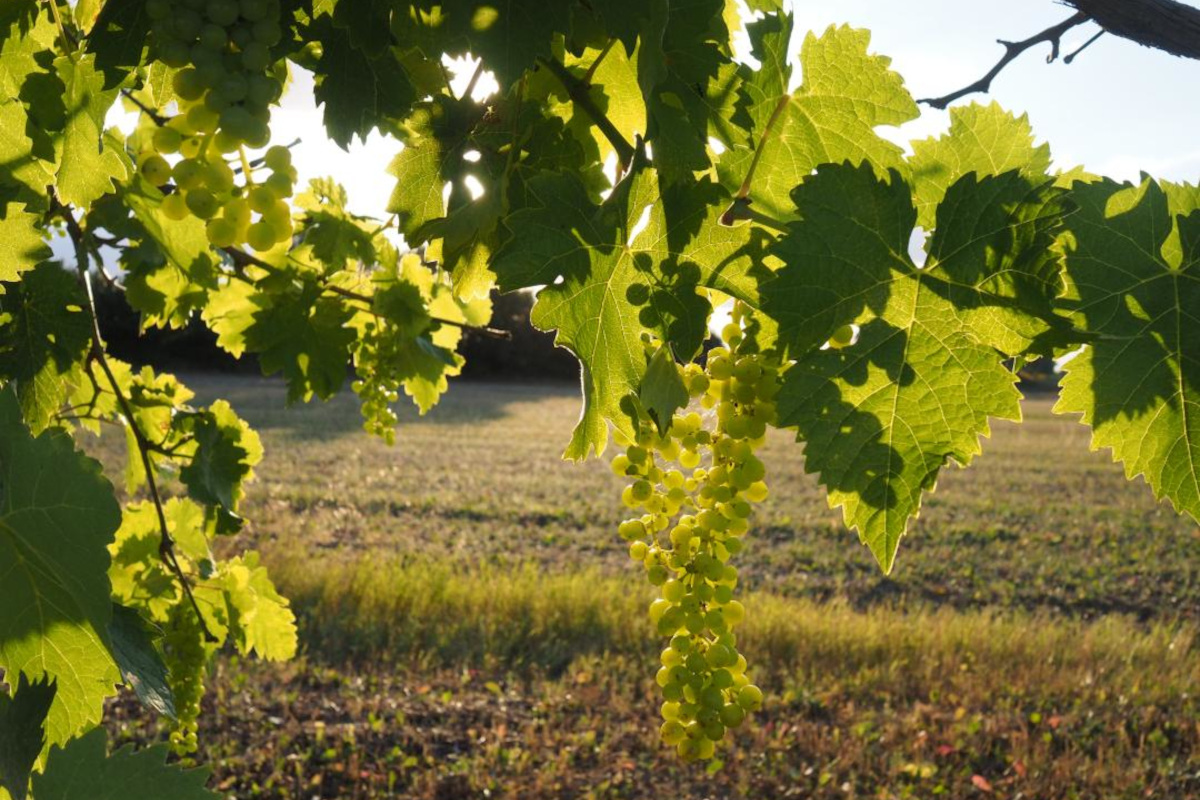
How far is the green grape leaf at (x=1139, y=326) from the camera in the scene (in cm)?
92

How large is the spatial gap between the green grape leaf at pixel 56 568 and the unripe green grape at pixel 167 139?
0.29 meters

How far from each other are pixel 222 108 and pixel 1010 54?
1069mm

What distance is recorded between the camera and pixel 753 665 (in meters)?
6.59

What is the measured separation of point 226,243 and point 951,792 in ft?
16.7

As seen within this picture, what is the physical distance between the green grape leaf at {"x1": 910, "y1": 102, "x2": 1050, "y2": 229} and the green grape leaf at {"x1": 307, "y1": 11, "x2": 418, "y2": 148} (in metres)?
0.53

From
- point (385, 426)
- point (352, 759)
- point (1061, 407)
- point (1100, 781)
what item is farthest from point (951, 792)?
point (1061, 407)

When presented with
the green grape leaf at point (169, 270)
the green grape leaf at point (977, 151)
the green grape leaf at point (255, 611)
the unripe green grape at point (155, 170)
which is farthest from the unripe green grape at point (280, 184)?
the green grape leaf at point (255, 611)

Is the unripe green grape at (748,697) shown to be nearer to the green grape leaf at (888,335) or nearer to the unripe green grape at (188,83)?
the green grape leaf at (888,335)

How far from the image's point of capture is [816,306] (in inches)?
35.6

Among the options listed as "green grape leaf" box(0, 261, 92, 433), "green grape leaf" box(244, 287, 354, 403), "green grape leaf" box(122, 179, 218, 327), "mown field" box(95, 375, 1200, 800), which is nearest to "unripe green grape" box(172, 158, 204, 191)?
"green grape leaf" box(122, 179, 218, 327)

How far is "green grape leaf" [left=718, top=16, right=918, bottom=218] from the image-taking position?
105 cm

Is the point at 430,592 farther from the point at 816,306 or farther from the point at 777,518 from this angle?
the point at 816,306

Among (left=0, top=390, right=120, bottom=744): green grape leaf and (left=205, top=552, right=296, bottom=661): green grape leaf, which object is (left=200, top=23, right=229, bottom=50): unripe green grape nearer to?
(left=0, top=390, right=120, bottom=744): green grape leaf

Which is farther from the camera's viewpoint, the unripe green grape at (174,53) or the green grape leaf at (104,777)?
the unripe green grape at (174,53)
